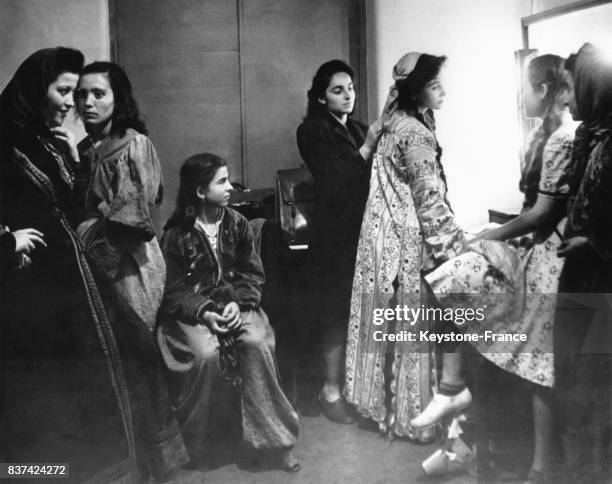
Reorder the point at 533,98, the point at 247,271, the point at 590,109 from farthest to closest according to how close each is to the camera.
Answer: the point at 247,271
the point at 533,98
the point at 590,109

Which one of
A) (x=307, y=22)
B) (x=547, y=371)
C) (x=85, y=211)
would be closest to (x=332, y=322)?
(x=547, y=371)

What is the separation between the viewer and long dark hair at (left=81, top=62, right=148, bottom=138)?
243 centimetres

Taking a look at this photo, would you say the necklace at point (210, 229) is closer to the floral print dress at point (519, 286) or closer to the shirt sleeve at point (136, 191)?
the shirt sleeve at point (136, 191)

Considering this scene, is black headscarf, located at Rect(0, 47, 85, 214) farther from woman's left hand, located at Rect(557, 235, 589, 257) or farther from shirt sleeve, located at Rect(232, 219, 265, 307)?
woman's left hand, located at Rect(557, 235, 589, 257)

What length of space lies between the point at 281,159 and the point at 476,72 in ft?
2.68

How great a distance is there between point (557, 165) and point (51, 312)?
74.8 inches

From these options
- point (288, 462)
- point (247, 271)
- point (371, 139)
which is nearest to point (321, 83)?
point (371, 139)

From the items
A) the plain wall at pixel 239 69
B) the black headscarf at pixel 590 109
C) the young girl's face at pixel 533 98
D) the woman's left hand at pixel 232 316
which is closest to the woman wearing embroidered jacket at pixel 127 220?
the plain wall at pixel 239 69

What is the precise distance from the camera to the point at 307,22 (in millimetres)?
2555

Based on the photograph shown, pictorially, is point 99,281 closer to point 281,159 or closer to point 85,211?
point 85,211

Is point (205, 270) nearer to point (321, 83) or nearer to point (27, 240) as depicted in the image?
point (27, 240)

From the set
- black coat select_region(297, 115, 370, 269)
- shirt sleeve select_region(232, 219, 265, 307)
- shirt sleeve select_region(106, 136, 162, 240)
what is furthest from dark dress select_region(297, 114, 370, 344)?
shirt sleeve select_region(106, 136, 162, 240)

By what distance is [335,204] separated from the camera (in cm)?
254

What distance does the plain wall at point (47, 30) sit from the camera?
2428 millimetres
